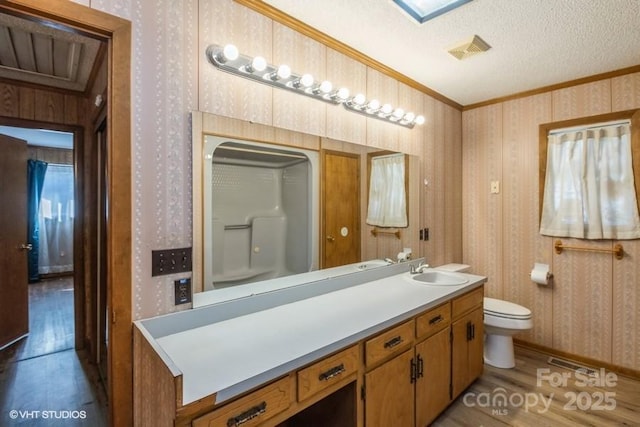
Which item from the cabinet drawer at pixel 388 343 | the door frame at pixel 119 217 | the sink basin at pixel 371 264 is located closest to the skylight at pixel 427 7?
the door frame at pixel 119 217

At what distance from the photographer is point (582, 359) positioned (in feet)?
8.68

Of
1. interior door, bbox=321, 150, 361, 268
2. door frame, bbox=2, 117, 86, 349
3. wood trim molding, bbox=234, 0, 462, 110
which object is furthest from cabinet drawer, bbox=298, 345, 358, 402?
door frame, bbox=2, 117, 86, 349

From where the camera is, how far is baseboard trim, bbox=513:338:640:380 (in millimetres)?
2443

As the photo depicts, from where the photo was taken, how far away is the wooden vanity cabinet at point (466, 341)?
1.99 metres

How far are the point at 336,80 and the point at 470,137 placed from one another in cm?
189

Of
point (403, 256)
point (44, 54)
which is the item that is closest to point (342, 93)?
point (403, 256)

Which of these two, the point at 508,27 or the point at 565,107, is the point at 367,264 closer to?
the point at 508,27

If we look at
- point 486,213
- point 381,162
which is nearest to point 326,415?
point 381,162

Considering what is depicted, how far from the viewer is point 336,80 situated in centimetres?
205

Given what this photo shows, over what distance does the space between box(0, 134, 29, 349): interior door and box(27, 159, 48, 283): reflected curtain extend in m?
2.50

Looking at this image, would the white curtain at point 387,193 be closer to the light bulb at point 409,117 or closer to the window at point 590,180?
the light bulb at point 409,117

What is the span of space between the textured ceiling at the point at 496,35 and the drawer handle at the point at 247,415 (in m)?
1.82

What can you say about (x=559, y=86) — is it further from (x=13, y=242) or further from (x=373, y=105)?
(x=13, y=242)

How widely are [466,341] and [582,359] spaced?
1381 mm
